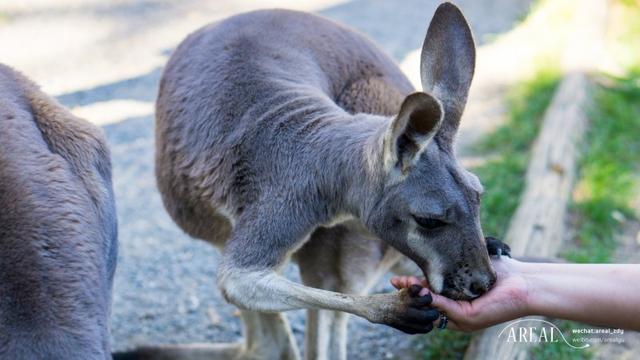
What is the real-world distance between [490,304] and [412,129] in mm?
559

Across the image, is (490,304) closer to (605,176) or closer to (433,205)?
(433,205)

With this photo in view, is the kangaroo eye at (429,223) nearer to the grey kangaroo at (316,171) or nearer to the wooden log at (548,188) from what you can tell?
the grey kangaroo at (316,171)

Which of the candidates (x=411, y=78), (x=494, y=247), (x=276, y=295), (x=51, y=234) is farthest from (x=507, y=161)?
(x=51, y=234)

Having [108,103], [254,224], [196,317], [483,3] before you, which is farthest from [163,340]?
[483,3]

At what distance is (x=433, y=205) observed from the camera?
97.1 inches

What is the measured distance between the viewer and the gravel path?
3.72 m

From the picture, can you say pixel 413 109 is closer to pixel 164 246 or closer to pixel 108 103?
pixel 164 246

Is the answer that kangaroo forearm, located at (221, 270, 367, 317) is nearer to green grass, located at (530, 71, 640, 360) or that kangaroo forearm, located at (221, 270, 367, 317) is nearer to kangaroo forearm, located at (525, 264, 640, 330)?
kangaroo forearm, located at (525, 264, 640, 330)

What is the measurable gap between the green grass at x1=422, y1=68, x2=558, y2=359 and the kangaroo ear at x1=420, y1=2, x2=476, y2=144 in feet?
3.83

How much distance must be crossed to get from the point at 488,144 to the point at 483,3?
9.89 feet

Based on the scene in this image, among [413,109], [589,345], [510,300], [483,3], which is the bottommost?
[483,3]

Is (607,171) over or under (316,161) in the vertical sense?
under

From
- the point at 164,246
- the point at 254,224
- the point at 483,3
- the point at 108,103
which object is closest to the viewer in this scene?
the point at 254,224

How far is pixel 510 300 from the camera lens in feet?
8.48
